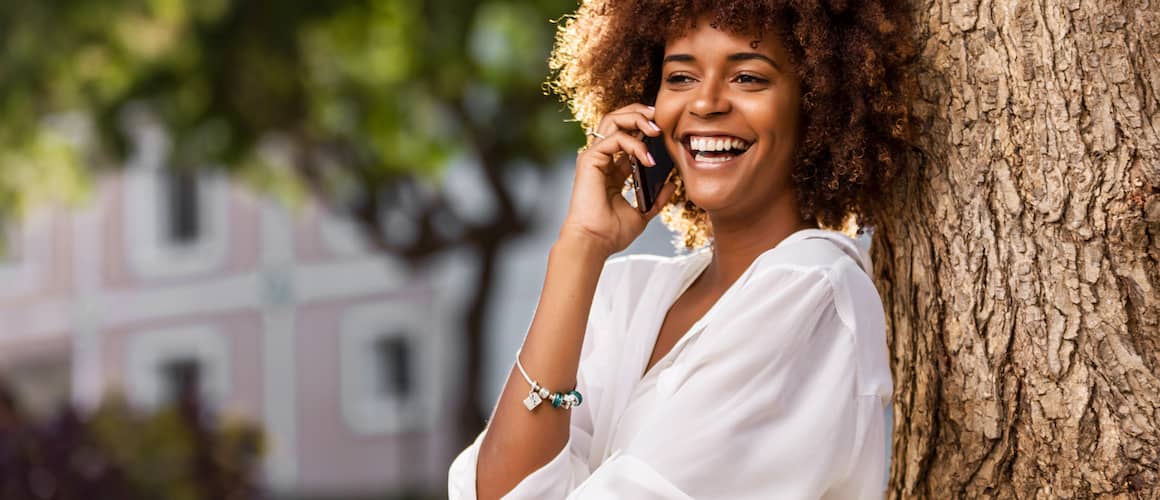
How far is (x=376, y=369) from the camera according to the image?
23.2 m

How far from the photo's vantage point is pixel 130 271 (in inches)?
982

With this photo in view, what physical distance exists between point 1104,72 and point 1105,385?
0.55 m

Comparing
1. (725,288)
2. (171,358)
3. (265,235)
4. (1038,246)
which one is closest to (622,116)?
(725,288)

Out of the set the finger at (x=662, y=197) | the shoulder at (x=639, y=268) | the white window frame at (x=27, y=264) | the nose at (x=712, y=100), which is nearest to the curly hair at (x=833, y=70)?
the nose at (x=712, y=100)

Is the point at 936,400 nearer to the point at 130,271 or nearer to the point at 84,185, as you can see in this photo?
the point at 84,185

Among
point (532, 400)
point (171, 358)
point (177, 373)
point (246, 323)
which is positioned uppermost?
point (532, 400)

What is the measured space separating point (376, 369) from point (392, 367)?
0.86ft

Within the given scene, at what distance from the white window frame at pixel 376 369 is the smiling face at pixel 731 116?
19.7 meters

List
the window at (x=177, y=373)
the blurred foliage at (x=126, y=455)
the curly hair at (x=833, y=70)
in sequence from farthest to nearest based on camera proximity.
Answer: the window at (x=177, y=373)
the blurred foliage at (x=126, y=455)
the curly hair at (x=833, y=70)

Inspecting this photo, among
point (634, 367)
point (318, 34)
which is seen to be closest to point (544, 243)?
point (318, 34)

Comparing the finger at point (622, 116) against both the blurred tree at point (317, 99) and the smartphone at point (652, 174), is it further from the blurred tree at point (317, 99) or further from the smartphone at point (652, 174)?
the blurred tree at point (317, 99)

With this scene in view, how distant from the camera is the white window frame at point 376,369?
22422 mm

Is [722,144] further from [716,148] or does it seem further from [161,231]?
[161,231]

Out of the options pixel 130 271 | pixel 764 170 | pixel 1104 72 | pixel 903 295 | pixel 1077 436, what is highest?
pixel 1104 72
